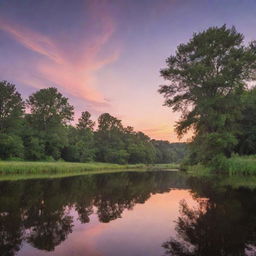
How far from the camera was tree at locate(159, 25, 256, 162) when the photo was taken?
95.3 feet

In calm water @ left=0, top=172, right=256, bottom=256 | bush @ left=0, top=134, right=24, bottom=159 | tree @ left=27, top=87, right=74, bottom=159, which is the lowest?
calm water @ left=0, top=172, right=256, bottom=256

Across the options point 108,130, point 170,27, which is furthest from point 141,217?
point 108,130

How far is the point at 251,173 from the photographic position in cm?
2416

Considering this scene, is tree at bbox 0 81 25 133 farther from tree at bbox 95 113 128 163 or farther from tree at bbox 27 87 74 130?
tree at bbox 95 113 128 163

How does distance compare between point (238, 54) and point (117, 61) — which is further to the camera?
point (117, 61)

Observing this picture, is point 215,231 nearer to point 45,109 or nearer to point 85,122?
point 45,109

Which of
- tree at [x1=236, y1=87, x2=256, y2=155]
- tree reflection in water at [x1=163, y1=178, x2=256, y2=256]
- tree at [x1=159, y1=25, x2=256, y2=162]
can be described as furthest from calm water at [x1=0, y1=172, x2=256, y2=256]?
tree at [x1=236, y1=87, x2=256, y2=155]

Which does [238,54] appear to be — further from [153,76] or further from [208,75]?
[153,76]

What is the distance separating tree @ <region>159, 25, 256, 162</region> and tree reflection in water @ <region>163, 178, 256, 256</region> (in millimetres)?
20340

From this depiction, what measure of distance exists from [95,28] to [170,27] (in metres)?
7.69

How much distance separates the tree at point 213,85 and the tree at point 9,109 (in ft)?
131

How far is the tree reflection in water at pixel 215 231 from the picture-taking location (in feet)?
16.8

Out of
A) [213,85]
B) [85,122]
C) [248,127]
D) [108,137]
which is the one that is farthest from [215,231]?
[108,137]

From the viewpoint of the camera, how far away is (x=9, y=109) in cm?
5678
